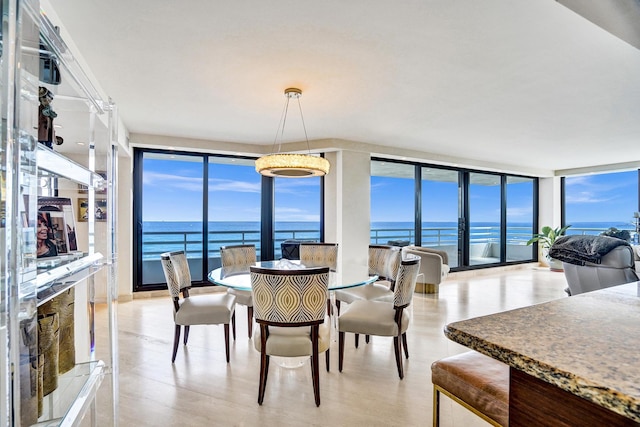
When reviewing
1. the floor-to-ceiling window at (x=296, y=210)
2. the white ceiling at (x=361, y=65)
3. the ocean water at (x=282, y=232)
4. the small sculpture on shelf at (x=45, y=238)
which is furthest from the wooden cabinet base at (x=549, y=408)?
the ocean water at (x=282, y=232)

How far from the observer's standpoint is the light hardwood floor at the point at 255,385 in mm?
2098

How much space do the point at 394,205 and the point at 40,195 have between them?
6106mm

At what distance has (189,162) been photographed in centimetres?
593

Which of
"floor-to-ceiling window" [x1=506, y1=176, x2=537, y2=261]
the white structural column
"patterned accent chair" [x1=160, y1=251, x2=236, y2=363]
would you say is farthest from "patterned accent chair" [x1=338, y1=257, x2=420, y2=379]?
"floor-to-ceiling window" [x1=506, y1=176, x2=537, y2=261]

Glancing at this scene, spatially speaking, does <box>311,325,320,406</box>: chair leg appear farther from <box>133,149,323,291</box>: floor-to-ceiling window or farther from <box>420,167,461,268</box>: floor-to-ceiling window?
<box>420,167,461,268</box>: floor-to-ceiling window

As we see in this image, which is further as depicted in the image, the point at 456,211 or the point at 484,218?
the point at 484,218

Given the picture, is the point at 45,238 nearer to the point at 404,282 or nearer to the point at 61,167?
the point at 61,167

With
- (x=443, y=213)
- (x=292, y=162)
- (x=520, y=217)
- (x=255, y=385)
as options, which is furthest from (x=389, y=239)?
(x=255, y=385)

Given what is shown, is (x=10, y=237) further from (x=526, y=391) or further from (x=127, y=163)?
(x=127, y=163)

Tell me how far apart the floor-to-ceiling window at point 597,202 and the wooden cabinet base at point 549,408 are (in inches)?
349

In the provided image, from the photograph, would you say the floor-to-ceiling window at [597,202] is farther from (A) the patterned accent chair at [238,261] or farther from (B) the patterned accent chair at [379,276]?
(A) the patterned accent chair at [238,261]

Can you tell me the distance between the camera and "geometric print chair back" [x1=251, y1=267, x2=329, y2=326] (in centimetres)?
219

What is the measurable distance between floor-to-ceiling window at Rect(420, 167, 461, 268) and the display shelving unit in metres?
6.07

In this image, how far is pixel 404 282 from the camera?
261cm
